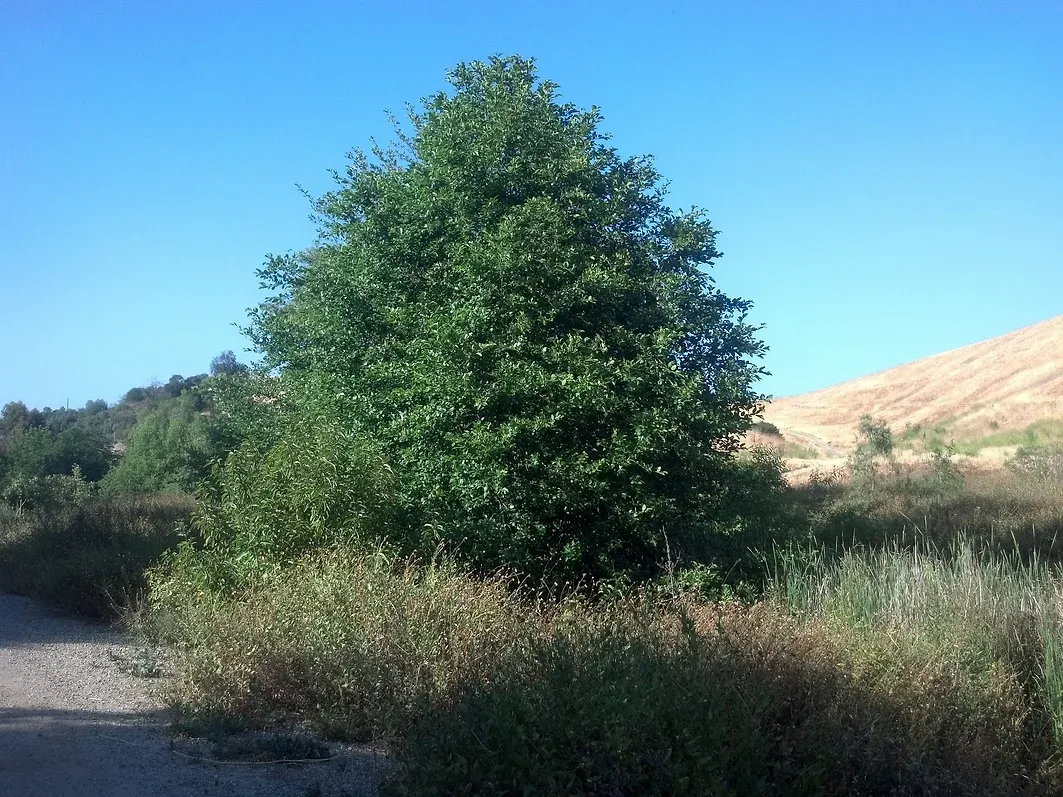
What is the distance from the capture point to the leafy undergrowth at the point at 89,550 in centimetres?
1391

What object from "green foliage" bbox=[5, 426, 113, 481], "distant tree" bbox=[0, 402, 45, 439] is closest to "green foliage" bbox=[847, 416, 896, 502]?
"green foliage" bbox=[5, 426, 113, 481]

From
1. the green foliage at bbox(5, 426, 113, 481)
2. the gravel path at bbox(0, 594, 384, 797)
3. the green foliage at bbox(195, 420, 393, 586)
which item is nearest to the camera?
the gravel path at bbox(0, 594, 384, 797)

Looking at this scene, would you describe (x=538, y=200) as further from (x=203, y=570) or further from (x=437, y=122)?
(x=203, y=570)

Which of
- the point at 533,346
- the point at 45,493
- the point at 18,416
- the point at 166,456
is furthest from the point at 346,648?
the point at 18,416

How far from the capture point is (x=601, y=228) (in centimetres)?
1289

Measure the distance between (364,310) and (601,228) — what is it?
12.4ft

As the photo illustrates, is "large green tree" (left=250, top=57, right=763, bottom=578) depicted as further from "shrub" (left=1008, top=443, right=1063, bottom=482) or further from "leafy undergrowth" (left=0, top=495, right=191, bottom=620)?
"shrub" (left=1008, top=443, right=1063, bottom=482)

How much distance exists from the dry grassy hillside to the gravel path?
3576cm

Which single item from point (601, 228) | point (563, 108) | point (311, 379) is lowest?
point (311, 379)

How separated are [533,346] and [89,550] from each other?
925cm

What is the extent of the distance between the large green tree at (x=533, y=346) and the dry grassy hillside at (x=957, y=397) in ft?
97.7

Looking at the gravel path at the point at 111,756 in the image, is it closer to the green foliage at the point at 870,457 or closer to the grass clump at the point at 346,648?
the grass clump at the point at 346,648

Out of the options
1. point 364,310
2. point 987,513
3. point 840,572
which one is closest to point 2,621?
point 364,310

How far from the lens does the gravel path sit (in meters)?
5.92
